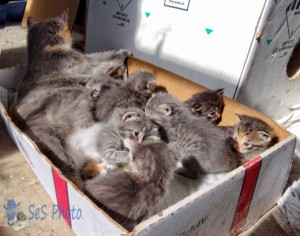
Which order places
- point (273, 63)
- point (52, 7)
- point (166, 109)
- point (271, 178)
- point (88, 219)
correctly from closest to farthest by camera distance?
1. point (88, 219)
2. point (271, 178)
3. point (166, 109)
4. point (273, 63)
5. point (52, 7)

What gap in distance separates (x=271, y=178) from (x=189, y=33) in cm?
100

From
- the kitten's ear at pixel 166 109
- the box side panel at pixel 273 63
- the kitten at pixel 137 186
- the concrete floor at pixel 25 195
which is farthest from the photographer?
the box side panel at pixel 273 63

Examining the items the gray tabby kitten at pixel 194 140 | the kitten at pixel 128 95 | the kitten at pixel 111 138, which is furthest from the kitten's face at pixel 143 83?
the kitten at pixel 111 138

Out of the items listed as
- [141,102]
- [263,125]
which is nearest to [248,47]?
[263,125]

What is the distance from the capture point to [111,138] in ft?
4.58

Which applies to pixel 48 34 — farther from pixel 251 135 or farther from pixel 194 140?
pixel 251 135

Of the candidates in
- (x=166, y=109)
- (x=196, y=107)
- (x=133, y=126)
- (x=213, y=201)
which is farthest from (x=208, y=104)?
(x=213, y=201)

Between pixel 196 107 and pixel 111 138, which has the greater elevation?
pixel 196 107

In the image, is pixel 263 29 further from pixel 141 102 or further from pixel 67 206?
pixel 67 206

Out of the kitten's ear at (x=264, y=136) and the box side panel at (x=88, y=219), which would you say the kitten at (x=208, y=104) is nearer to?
the kitten's ear at (x=264, y=136)

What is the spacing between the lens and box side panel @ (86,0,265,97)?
5.45ft

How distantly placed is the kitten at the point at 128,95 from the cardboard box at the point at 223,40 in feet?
1.19

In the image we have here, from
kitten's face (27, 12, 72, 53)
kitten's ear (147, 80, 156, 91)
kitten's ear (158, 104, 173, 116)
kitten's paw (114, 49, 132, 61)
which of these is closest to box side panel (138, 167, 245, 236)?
kitten's ear (158, 104, 173, 116)

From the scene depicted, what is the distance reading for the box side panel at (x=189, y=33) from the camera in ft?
5.45
